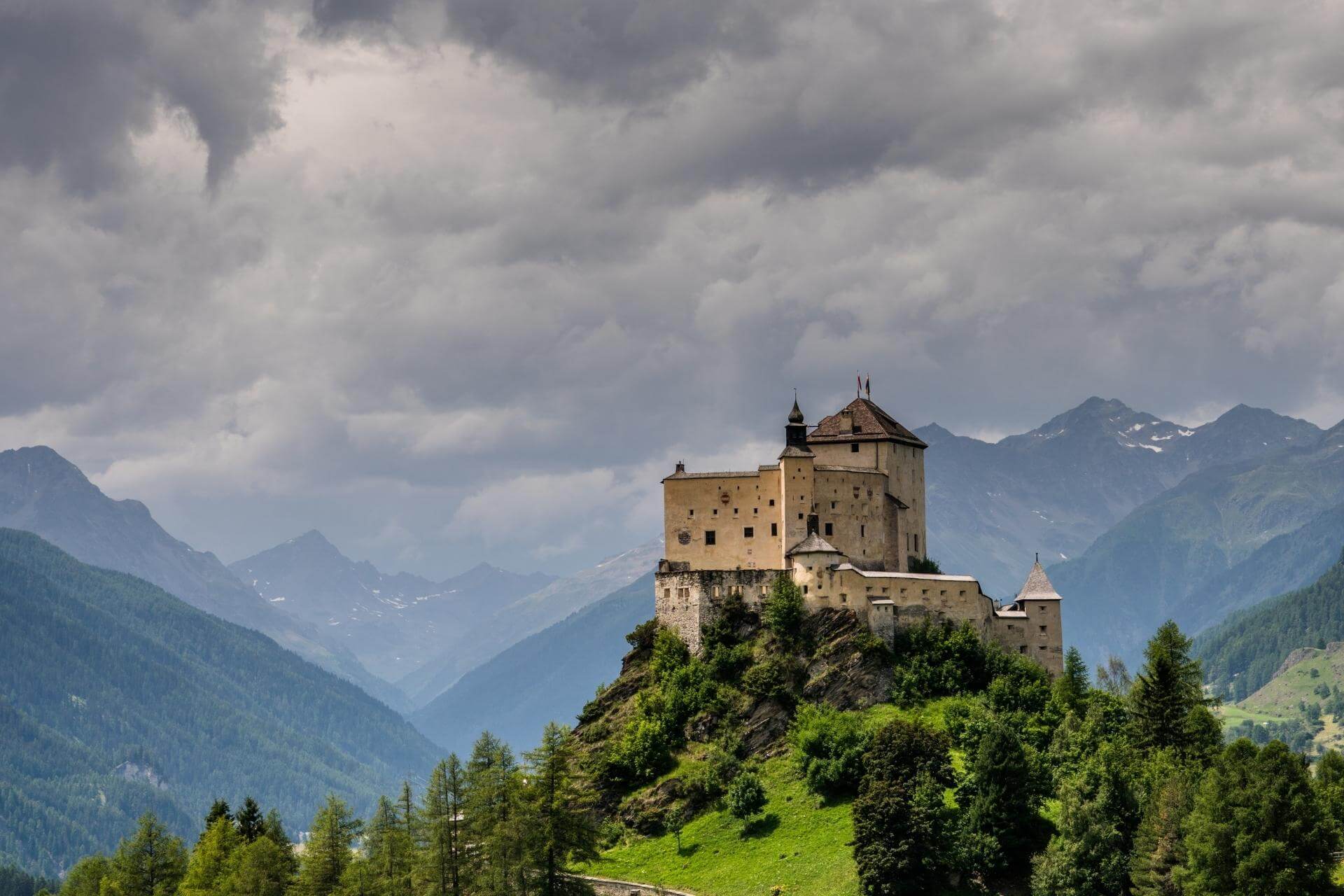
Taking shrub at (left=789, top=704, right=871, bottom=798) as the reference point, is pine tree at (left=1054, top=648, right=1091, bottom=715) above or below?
above

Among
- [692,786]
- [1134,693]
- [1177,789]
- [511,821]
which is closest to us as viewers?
[1177,789]

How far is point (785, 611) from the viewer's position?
128 m

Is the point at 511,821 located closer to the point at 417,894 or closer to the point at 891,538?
the point at 417,894

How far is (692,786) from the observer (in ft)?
400

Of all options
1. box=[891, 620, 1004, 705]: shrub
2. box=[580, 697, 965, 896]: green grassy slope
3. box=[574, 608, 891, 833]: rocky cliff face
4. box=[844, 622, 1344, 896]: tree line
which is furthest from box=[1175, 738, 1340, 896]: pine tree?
box=[574, 608, 891, 833]: rocky cliff face

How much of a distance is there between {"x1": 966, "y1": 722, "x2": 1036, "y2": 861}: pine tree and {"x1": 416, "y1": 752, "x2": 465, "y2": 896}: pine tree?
3391cm

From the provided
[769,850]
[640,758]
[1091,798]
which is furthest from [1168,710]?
[640,758]

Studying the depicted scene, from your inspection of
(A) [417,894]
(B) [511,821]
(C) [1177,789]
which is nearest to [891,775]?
(C) [1177,789]

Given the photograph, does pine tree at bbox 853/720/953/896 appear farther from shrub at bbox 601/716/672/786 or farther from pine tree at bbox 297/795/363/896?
pine tree at bbox 297/795/363/896

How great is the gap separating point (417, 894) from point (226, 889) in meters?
17.8

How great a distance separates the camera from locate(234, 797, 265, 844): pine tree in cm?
12850

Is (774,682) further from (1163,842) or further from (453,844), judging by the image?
(1163,842)

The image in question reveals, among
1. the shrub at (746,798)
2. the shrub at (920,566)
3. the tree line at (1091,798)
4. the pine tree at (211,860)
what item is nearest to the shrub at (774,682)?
the tree line at (1091,798)

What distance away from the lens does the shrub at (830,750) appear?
115000 millimetres
